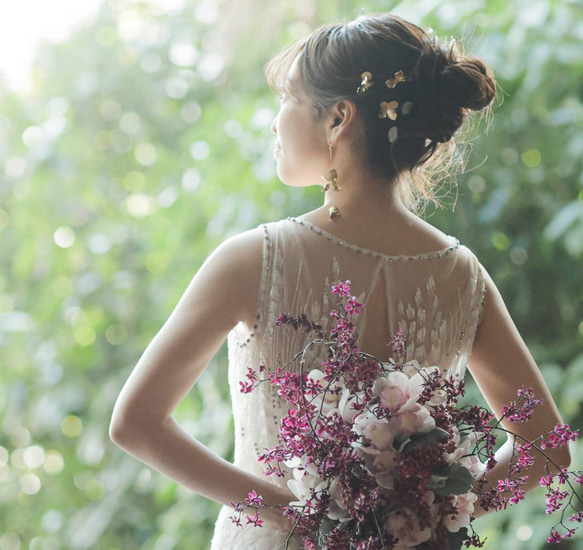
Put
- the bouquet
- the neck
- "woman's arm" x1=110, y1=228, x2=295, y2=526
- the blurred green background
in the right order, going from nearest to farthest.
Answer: the bouquet → "woman's arm" x1=110, y1=228, x2=295, y2=526 → the neck → the blurred green background

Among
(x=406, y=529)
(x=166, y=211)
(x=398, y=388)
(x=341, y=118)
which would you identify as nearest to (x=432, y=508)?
(x=406, y=529)

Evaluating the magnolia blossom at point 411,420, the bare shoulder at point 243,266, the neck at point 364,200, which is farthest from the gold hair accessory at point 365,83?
the magnolia blossom at point 411,420

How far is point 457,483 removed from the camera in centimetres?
98

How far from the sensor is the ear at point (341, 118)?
1.24 metres

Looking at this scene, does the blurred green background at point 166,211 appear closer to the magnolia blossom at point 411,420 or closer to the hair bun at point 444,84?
the hair bun at point 444,84

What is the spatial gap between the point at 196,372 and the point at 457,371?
43 centimetres

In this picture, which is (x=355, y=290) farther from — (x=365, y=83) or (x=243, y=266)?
(x=365, y=83)

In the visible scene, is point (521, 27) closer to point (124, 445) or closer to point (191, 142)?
point (191, 142)

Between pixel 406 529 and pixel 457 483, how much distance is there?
81mm

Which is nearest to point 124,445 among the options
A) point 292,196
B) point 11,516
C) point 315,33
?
point 315,33

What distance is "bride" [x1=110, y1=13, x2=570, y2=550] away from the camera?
1.17 meters

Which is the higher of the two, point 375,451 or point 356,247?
point 356,247

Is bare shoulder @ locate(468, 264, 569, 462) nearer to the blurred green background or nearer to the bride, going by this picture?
the bride

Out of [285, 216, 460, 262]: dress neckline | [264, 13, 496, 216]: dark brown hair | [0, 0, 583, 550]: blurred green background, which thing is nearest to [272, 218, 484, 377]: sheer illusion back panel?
[285, 216, 460, 262]: dress neckline
